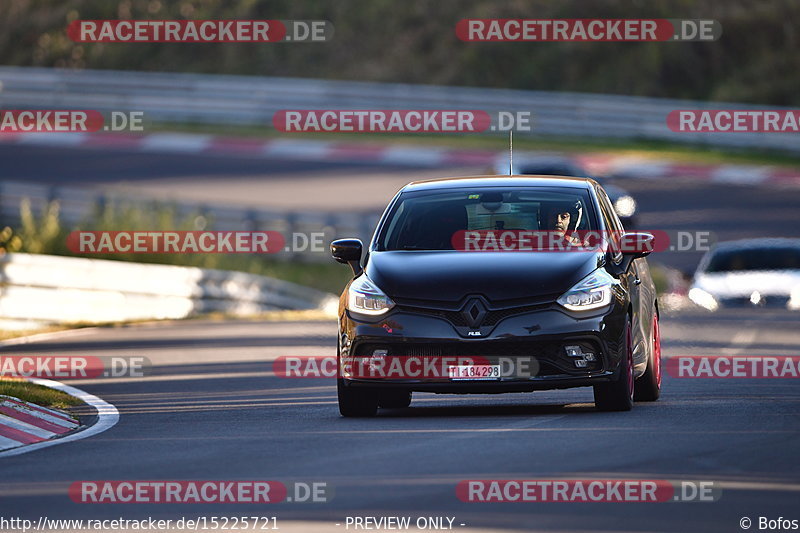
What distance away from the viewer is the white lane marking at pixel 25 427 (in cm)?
1226

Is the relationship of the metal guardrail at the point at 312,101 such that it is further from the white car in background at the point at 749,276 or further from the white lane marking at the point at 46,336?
the white lane marking at the point at 46,336

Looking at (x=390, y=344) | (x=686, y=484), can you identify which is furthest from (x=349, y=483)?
(x=390, y=344)

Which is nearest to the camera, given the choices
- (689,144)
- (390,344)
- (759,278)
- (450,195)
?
(390,344)

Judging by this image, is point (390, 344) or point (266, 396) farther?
point (266, 396)

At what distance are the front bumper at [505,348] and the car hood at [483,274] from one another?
13 centimetres

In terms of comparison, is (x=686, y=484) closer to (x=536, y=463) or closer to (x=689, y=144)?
(x=536, y=463)

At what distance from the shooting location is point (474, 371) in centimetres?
1205

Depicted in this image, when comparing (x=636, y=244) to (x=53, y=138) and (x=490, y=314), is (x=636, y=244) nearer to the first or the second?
(x=490, y=314)

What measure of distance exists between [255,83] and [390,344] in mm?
36046

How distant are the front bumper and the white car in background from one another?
15.1 m

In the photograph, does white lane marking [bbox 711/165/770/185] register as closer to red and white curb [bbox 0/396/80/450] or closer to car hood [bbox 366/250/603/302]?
car hood [bbox 366/250/603/302]

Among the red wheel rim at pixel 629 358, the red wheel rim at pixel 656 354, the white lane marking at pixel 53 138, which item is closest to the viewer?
the red wheel rim at pixel 629 358

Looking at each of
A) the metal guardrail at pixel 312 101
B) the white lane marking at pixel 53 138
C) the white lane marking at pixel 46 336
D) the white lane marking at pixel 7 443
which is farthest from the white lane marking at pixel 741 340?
the white lane marking at pixel 53 138

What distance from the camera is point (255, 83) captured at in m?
47.6
